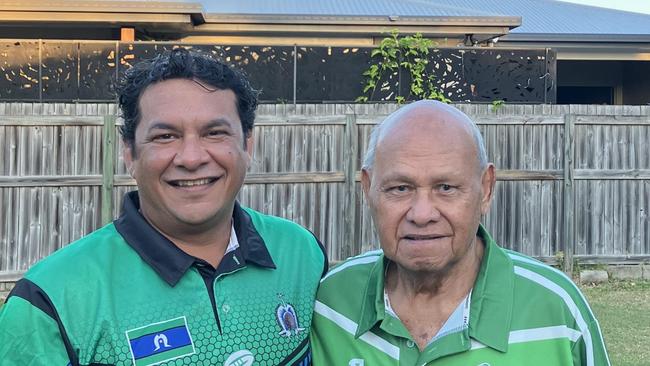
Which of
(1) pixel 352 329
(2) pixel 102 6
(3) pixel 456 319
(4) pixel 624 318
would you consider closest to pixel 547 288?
(3) pixel 456 319

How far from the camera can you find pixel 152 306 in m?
2.43

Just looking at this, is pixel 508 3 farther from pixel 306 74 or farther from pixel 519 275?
pixel 519 275

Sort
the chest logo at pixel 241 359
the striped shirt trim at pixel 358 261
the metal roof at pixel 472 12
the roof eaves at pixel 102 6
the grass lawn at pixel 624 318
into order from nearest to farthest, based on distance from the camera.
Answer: the chest logo at pixel 241 359, the striped shirt trim at pixel 358 261, the grass lawn at pixel 624 318, the roof eaves at pixel 102 6, the metal roof at pixel 472 12

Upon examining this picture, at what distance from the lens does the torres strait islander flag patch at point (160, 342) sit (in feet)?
7.79

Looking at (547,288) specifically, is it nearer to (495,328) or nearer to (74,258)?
(495,328)

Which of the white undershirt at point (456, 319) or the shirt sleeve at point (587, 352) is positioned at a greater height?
the white undershirt at point (456, 319)

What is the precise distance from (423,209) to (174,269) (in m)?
0.81

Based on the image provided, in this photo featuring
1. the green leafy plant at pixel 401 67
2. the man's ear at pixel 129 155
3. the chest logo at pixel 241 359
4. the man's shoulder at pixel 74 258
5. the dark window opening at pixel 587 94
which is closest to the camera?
the man's shoulder at pixel 74 258

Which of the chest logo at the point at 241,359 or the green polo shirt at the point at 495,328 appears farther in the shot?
the chest logo at the point at 241,359

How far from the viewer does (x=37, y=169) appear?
27.9 feet

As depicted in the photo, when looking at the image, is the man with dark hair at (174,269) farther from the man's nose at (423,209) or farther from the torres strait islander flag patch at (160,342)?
the man's nose at (423,209)

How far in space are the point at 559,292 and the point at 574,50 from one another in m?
12.4

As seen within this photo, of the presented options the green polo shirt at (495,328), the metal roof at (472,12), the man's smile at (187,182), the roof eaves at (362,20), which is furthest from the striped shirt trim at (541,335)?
the metal roof at (472,12)

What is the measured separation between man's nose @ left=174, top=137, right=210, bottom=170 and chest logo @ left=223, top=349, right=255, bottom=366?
61cm
